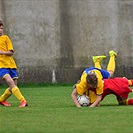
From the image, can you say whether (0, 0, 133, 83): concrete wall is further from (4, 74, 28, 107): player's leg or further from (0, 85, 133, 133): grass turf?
(0, 85, 133, 133): grass turf

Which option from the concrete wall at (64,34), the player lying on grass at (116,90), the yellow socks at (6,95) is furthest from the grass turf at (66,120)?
the concrete wall at (64,34)

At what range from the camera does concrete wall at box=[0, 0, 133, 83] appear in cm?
1962

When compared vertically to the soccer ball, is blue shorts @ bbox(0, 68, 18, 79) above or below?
above

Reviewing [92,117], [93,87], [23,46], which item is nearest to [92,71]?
[93,87]

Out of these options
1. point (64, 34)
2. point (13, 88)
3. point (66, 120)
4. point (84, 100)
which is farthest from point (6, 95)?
point (64, 34)

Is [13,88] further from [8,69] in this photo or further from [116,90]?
[116,90]

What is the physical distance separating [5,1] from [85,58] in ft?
9.87

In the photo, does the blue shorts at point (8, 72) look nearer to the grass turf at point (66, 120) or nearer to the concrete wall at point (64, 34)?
the grass turf at point (66, 120)

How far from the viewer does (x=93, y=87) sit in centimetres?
949

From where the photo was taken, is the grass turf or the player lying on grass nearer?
the grass turf

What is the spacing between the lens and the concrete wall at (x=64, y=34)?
773 inches

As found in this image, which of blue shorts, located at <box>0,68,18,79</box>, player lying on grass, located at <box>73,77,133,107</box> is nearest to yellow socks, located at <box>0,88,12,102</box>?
blue shorts, located at <box>0,68,18,79</box>

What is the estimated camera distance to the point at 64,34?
2014 cm

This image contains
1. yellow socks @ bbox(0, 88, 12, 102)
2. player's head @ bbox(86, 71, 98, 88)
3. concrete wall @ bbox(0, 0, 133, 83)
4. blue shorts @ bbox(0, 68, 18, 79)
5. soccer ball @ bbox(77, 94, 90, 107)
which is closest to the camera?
player's head @ bbox(86, 71, 98, 88)
